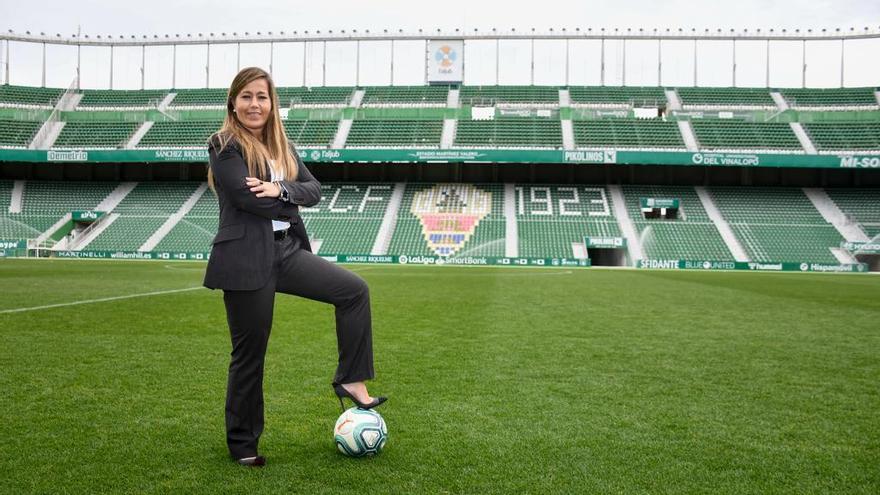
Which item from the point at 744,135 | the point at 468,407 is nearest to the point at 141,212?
the point at 744,135

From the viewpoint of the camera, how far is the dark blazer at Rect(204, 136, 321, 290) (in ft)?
10.9

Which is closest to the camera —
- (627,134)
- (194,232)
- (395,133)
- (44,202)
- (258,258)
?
(258,258)

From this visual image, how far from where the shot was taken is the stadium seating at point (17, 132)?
4638 centimetres

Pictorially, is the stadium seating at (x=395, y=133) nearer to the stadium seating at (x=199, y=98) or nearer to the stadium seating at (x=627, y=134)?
the stadium seating at (x=627, y=134)

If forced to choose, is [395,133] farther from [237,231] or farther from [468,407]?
[237,231]

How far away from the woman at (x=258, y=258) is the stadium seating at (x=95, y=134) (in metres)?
47.9

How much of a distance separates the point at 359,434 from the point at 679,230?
40642 millimetres

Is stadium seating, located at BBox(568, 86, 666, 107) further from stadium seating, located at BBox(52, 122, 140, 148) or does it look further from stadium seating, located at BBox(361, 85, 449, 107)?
stadium seating, located at BBox(52, 122, 140, 148)

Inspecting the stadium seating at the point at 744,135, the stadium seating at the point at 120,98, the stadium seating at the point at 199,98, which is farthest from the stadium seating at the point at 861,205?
the stadium seating at the point at 120,98

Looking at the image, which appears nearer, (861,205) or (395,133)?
(861,205)

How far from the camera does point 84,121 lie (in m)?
50.3

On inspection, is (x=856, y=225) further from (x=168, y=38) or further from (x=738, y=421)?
(x=168, y=38)

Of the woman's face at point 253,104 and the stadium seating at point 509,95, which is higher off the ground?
the stadium seating at point 509,95

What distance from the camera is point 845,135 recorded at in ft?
146
